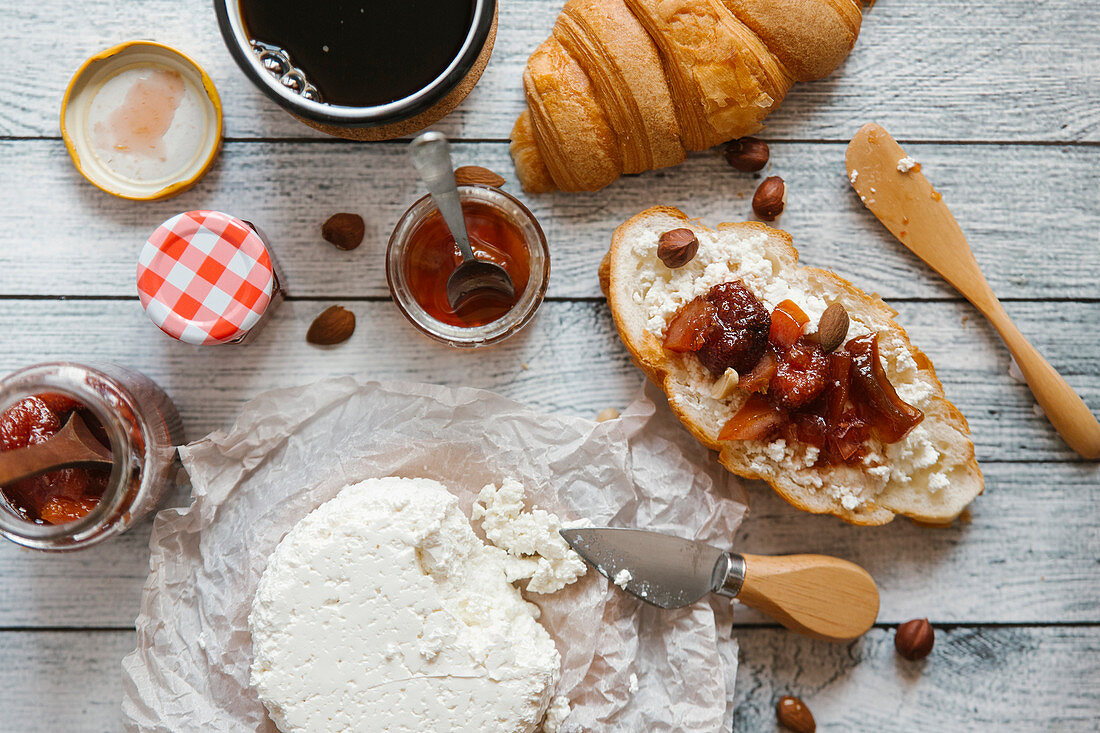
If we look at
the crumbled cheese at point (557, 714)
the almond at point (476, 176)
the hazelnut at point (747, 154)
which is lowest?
the crumbled cheese at point (557, 714)

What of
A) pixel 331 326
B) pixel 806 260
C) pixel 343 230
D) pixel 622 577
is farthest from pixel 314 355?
pixel 806 260

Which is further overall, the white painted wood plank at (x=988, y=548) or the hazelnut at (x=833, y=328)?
the white painted wood plank at (x=988, y=548)

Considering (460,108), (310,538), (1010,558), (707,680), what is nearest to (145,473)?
(310,538)

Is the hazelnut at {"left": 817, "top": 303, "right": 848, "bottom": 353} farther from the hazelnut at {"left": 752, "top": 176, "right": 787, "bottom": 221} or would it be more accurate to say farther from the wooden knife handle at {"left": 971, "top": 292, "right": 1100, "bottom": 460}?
the wooden knife handle at {"left": 971, "top": 292, "right": 1100, "bottom": 460}

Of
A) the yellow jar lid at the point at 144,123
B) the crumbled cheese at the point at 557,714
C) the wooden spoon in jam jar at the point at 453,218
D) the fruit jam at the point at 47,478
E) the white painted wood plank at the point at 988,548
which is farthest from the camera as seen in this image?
the white painted wood plank at the point at 988,548

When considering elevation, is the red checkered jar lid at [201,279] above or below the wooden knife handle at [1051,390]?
above

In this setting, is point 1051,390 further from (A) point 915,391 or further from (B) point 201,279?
(B) point 201,279

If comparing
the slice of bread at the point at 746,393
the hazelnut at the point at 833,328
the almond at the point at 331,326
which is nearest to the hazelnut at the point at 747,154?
the slice of bread at the point at 746,393

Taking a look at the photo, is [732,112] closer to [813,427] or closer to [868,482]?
[813,427]

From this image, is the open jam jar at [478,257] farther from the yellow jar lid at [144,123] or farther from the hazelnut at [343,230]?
the yellow jar lid at [144,123]
